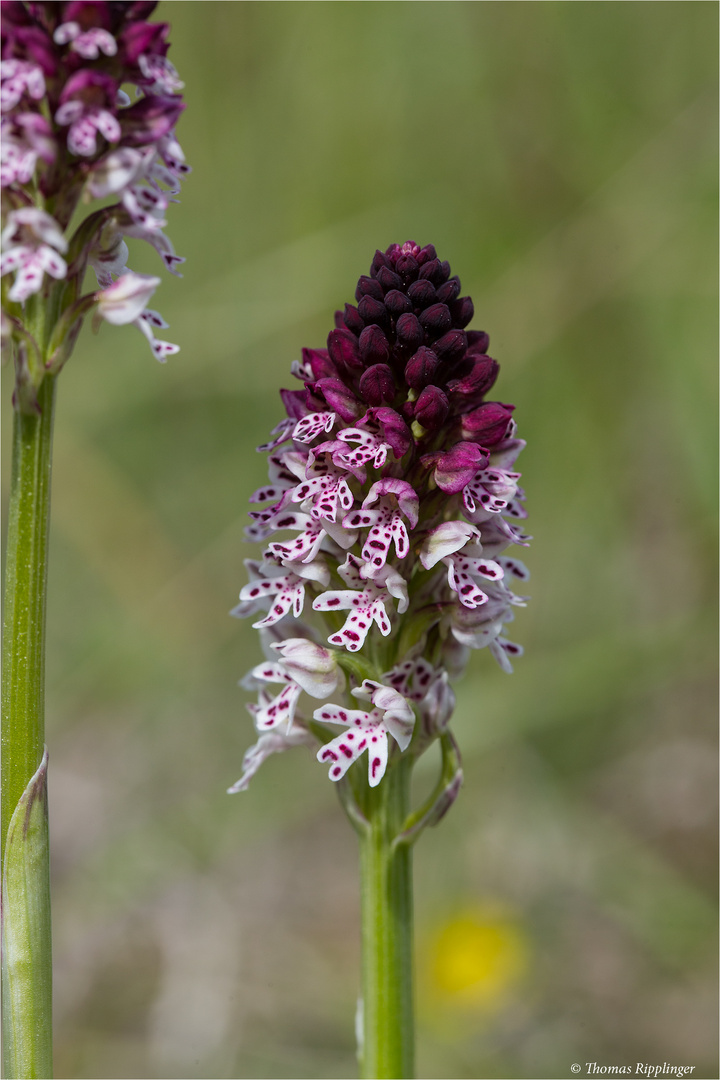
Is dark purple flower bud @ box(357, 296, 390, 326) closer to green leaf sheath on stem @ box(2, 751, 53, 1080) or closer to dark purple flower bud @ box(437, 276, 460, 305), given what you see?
dark purple flower bud @ box(437, 276, 460, 305)

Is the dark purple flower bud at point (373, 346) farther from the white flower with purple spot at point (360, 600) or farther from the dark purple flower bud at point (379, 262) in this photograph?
the white flower with purple spot at point (360, 600)

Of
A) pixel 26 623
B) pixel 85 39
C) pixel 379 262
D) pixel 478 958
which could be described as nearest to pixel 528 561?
pixel 478 958

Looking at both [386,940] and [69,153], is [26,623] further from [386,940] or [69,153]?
[386,940]

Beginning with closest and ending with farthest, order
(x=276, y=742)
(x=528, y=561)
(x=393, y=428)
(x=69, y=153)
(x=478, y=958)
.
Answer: (x=69, y=153), (x=393, y=428), (x=276, y=742), (x=478, y=958), (x=528, y=561)

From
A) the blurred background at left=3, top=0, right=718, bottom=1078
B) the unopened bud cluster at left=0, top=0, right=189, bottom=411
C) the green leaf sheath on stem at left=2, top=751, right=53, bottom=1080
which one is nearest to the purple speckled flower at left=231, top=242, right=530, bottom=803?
the unopened bud cluster at left=0, top=0, right=189, bottom=411

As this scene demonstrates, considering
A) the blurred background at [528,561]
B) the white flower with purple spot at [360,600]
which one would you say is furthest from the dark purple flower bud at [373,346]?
the blurred background at [528,561]

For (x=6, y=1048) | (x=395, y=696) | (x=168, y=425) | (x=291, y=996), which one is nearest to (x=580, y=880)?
(x=291, y=996)
